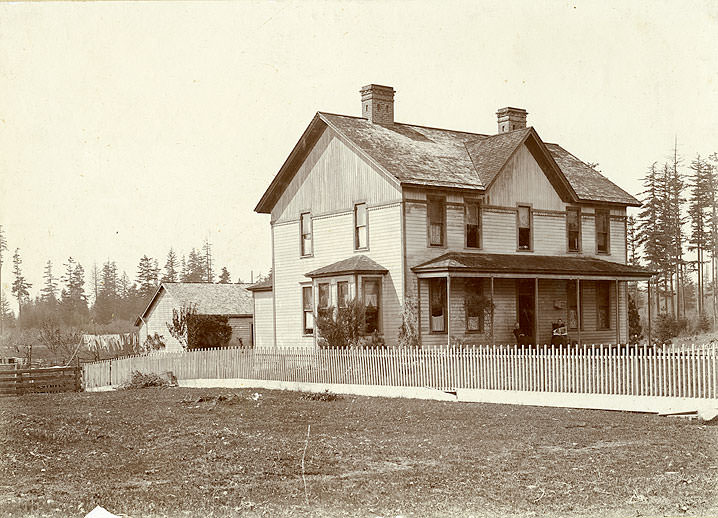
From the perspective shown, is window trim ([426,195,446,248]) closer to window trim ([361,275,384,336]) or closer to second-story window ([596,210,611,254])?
window trim ([361,275,384,336])

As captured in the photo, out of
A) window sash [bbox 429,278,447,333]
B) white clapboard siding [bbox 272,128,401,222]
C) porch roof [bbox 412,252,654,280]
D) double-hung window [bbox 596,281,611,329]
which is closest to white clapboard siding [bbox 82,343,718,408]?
porch roof [bbox 412,252,654,280]

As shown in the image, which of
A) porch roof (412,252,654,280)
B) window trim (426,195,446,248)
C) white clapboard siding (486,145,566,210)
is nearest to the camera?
porch roof (412,252,654,280)

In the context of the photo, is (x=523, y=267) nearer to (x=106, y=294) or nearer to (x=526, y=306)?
(x=526, y=306)

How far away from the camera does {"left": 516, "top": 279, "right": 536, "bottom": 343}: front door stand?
34719 mm

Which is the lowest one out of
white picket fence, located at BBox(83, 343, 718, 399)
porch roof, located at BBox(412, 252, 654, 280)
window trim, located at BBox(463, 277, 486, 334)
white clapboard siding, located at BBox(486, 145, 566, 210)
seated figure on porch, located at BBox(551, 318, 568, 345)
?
white picket fence, located at BBox(83, 343, 718, 399)

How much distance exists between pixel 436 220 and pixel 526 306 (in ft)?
17.2

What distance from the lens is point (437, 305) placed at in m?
32.4

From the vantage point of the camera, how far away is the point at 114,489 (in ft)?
36.4

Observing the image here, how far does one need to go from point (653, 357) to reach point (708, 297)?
107 meters

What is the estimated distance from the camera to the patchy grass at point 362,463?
10086 mm

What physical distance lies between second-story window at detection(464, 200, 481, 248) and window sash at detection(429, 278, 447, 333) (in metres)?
2.02

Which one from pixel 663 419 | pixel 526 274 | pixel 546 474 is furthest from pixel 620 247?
pixel 546 474

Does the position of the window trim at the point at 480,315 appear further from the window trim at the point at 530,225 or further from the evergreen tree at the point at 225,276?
the evergreen tree at the point at 225,276

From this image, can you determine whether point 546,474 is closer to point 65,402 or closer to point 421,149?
point 65,402
